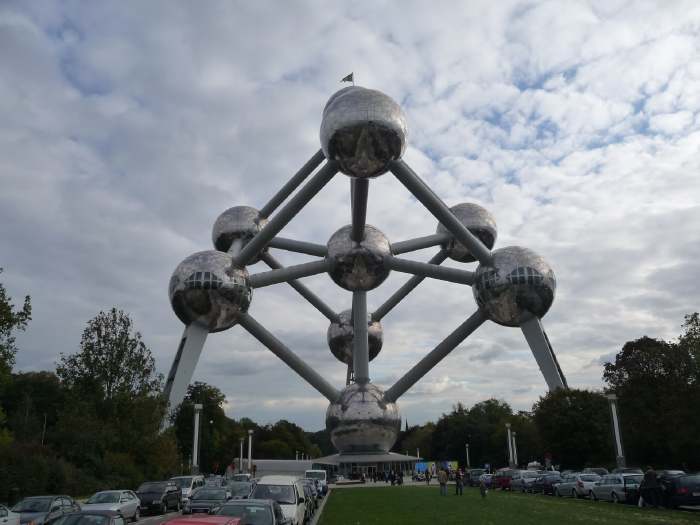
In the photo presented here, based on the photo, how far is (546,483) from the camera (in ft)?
73.4

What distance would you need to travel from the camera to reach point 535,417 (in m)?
32.6

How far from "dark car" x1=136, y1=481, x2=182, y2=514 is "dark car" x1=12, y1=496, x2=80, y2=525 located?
3966mm

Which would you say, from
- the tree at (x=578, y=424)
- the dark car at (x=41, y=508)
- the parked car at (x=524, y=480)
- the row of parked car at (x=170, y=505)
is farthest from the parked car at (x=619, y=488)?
the dark car at (x=41, y=508)

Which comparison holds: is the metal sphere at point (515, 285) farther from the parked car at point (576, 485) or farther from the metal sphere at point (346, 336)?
the metal sphere at point (346, 336)

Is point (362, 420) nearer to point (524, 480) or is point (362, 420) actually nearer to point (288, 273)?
point (288, 273)

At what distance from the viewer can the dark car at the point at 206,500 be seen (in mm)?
13914

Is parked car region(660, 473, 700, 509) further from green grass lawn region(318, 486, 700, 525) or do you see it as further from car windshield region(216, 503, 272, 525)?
car windshield region(216, 503, 272, 525)

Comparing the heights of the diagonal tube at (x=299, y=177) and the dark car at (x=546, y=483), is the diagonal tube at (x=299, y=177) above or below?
above

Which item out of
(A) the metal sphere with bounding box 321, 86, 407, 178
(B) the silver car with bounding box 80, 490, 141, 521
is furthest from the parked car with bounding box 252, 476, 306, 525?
(A) the metal sphere with bounding box 321, 86, 407, 178

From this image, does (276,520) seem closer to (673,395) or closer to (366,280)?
(366,280)

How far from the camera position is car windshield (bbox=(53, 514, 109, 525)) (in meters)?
7.46

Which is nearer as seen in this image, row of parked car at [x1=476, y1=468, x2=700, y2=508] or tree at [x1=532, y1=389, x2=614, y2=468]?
row of parked car at [x1=476, y1=468, x2=700, y2=508]

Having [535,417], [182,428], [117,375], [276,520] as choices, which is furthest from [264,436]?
[276,520]

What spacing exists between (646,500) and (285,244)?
14.6 m
